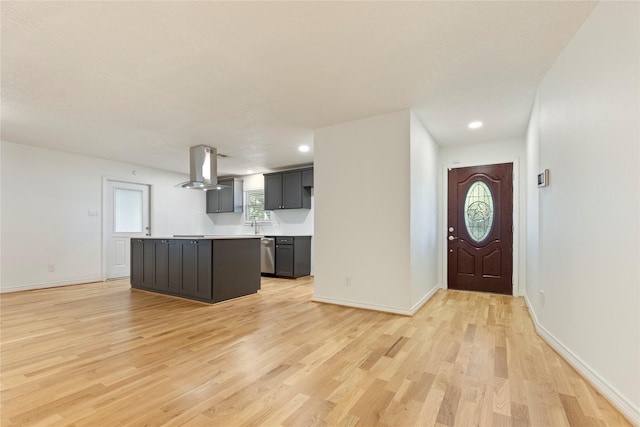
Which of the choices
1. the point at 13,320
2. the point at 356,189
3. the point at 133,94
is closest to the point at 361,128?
the point at 356,189

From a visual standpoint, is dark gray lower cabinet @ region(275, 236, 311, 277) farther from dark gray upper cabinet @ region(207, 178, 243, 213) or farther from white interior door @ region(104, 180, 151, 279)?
white interior door @ region(104, 180, 151, 279)

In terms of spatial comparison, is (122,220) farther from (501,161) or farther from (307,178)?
(501,161)

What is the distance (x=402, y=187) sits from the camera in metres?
3.59

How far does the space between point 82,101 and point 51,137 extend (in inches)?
80.9

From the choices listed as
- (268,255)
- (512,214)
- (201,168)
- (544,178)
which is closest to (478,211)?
(512,214)

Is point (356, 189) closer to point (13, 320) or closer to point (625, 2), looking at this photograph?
point (625, 2)

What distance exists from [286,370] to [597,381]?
6.60ft

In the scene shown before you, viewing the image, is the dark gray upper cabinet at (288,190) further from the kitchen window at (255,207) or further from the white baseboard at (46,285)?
the white baseboard at (46,285)

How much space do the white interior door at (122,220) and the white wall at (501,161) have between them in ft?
20.6

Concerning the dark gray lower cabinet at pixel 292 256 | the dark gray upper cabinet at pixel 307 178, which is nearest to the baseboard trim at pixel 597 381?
the dark gray lower cabinet at pixel 292 256

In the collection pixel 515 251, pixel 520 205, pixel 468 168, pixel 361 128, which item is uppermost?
pixel 361 128

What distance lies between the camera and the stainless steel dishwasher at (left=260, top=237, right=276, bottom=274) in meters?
6.48

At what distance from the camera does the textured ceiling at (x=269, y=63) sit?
1952 millimetres

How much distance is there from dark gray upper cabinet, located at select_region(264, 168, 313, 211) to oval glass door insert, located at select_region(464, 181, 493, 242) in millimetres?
3068
